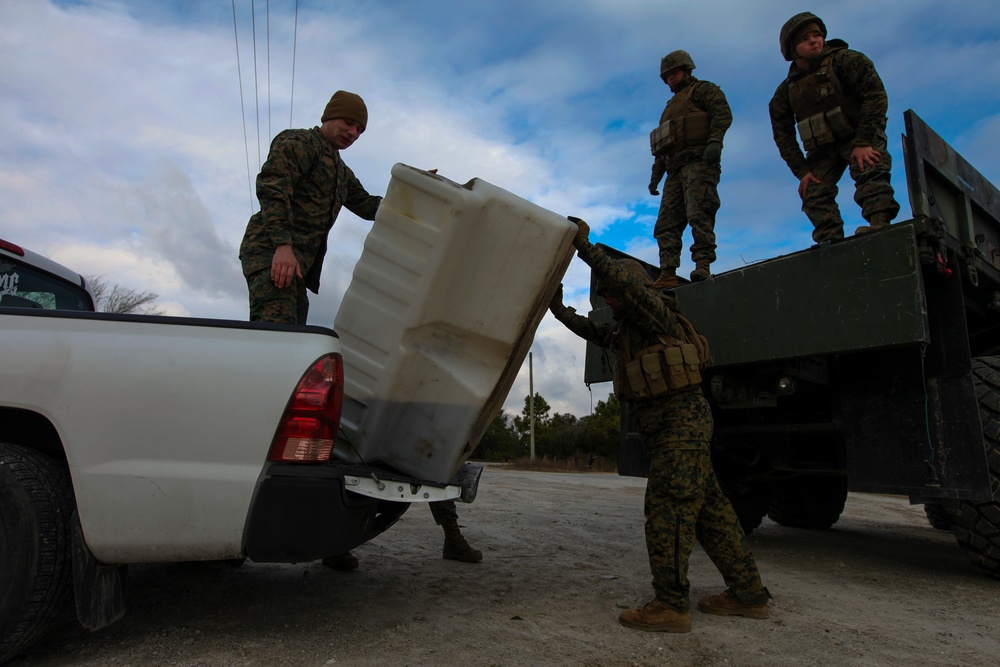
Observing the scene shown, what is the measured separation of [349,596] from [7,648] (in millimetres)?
1363

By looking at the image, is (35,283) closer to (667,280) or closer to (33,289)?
(33,289)

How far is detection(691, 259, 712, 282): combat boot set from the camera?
4434mm

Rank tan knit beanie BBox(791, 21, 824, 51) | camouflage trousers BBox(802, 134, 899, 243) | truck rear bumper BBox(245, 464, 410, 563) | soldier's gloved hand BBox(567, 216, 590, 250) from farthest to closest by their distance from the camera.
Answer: tan knit beanie BBox(791, 21, 824, 51)
camouflage trousers BBox(802, 134, 899, 243)
soldier's gloved hand BBox(567, 216, 590, 250)
truck rear bumper BBox(245, 464, 410, 563)

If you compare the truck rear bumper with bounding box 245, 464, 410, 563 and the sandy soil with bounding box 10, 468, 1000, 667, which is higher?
the truck rear bumper with bounding box 245, 464, 410, 563

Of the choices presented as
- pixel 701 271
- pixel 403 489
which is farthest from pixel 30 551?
pixel 701 271

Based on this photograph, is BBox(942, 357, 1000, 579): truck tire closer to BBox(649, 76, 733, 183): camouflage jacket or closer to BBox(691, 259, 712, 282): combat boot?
BBox(691, 259, 712, 282): combat boot

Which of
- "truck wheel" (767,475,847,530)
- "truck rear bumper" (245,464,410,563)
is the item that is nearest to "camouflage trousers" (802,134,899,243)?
"truck wheel" (767,475,847,530)

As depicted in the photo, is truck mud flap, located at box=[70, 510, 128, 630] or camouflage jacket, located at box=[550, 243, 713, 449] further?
camouflage jacket, located at box=[550, 243, 713, 449]

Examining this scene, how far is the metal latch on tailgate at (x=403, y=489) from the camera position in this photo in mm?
2211

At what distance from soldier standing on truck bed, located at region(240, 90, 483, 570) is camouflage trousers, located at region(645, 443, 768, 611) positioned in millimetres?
1445

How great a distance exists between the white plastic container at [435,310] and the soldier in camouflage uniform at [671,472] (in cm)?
36

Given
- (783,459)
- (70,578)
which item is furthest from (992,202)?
(70,578)

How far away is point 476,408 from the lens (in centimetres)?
262

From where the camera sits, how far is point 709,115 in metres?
4.93
